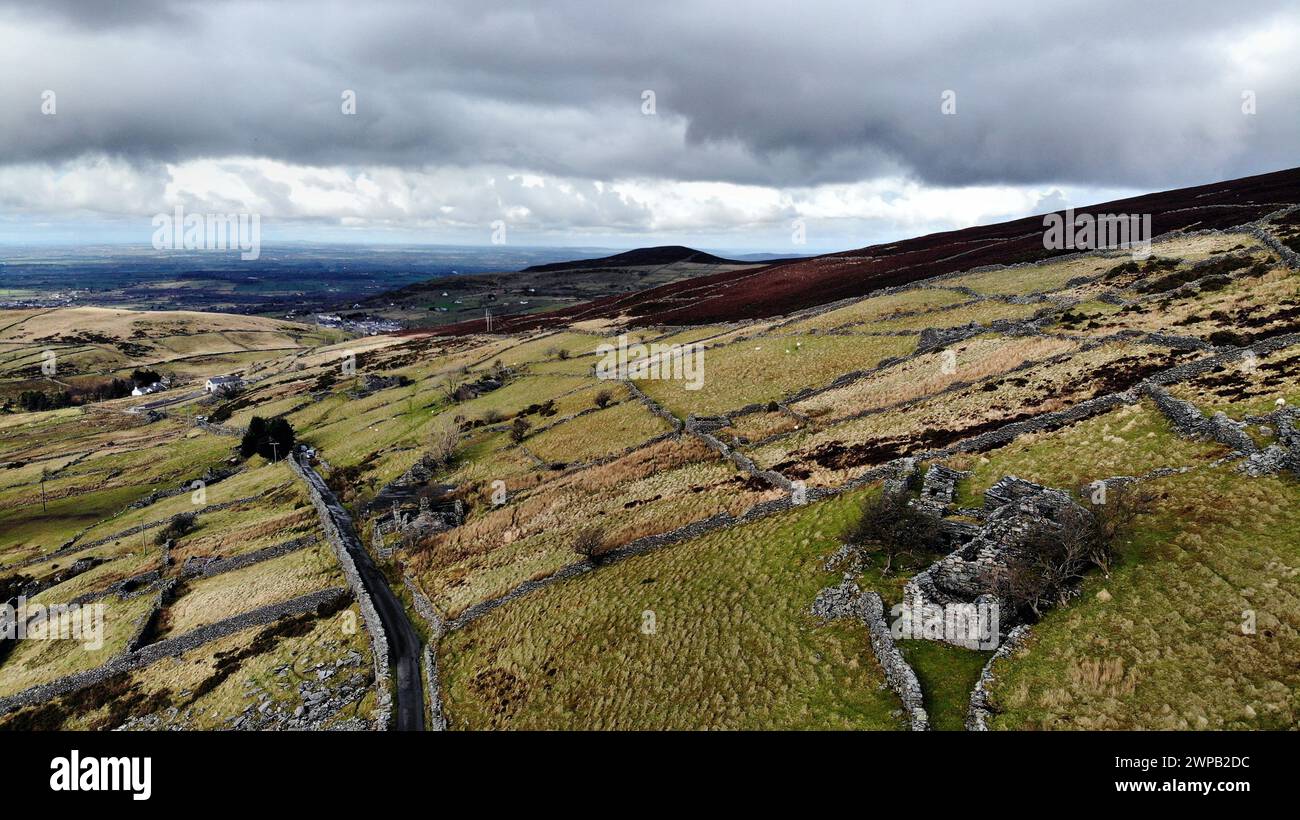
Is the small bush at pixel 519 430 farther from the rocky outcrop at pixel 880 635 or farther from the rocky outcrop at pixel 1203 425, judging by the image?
the rocky outcrop at pixel 1203 425

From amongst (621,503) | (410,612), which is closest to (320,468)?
(410,612)

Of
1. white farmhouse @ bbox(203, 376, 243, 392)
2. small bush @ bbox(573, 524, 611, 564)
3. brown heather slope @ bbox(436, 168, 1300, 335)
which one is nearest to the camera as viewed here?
small bush @ bbox(573, 524, 611, 564)

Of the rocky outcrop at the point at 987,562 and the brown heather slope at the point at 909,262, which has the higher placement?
the brown heather slope at the point at 909,262

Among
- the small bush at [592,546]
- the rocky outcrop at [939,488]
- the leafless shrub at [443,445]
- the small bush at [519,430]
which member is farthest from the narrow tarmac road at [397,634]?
the rocky outcrop at [939,488]

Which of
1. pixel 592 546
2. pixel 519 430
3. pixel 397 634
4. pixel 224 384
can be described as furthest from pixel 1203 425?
pixel 224 384

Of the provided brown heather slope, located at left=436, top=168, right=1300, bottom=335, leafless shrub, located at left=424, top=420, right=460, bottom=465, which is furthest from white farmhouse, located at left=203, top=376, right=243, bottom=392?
leafless shrub, located at left=424, top=420, right=460, bottom=465

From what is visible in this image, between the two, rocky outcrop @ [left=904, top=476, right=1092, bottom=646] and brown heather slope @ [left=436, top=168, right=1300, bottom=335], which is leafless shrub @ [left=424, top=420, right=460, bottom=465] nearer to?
brown heather slope @ [left=436, top=168, right=1300, bottom=335]
